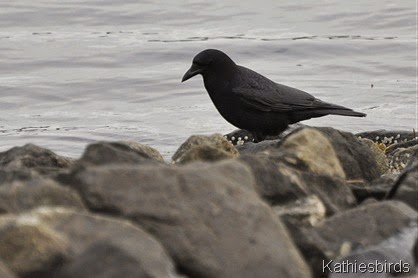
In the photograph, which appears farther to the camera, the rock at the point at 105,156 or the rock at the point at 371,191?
the rock at the point at 371,191

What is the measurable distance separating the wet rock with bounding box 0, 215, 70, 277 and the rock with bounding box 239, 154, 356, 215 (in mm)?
1336

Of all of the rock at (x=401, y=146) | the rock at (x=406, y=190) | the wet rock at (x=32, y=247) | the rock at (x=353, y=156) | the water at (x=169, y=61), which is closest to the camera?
the wet rock at (x=32, y=247)

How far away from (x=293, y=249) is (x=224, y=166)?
51cm

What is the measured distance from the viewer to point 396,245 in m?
5.04

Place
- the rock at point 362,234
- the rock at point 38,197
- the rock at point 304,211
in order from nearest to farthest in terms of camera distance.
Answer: the rock at point 38,197 → the rock at point 362,234 → the rock at point 304,211

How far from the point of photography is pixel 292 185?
5.34 meters

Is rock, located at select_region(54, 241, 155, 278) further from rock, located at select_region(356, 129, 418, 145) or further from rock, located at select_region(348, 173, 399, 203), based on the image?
rock, located at select_region(356, 129, 418, 145)

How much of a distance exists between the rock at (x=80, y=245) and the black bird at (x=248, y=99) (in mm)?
5619

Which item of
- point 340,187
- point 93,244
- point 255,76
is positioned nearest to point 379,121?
point 255,76

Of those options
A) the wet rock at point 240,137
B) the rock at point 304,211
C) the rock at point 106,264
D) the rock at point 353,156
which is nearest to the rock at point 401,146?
the wet rock at point 240,137

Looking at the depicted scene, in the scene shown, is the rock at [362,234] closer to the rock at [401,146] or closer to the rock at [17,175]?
the rock at [17,175]

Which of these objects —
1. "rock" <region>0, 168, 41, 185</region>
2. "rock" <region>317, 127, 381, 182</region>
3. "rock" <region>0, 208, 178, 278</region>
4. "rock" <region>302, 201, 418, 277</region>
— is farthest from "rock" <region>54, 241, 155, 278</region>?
"rock" <region>317, 127, 381, 182</region>

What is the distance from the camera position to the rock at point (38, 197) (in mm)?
4652

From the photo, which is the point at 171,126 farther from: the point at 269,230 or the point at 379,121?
the point at 269,230
